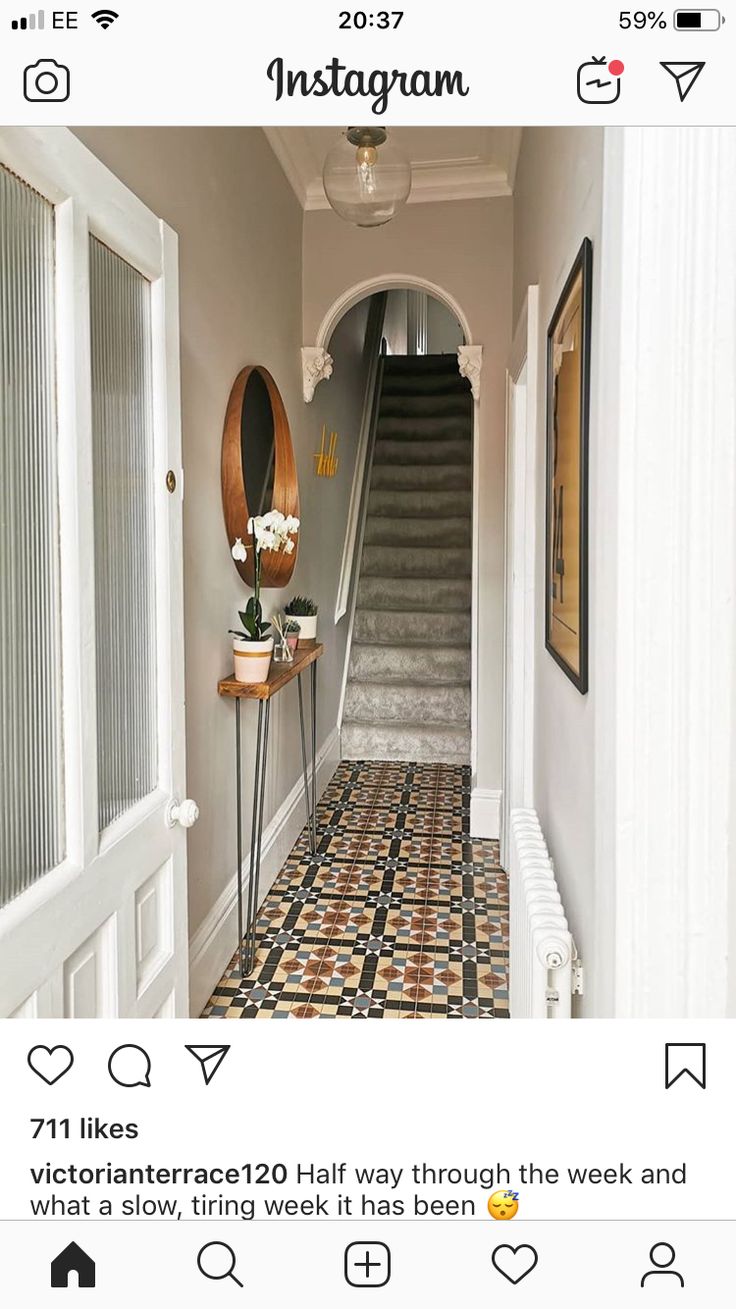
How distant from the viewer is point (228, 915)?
247cm

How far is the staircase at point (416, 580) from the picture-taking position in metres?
4.83

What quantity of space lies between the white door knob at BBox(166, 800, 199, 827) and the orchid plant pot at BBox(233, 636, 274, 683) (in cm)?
94

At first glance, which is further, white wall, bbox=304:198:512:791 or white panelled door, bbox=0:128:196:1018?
white wall, bbox=304:198:512:791

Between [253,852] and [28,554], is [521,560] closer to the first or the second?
[253,852]

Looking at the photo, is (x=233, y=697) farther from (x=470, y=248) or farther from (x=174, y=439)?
(x=470, y=248)

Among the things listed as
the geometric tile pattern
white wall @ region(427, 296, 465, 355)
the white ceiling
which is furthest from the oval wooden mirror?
white wall @ region(427, 296, 465, 355)

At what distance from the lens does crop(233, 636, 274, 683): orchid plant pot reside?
2402mm

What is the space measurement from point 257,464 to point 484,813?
180 centimetres
